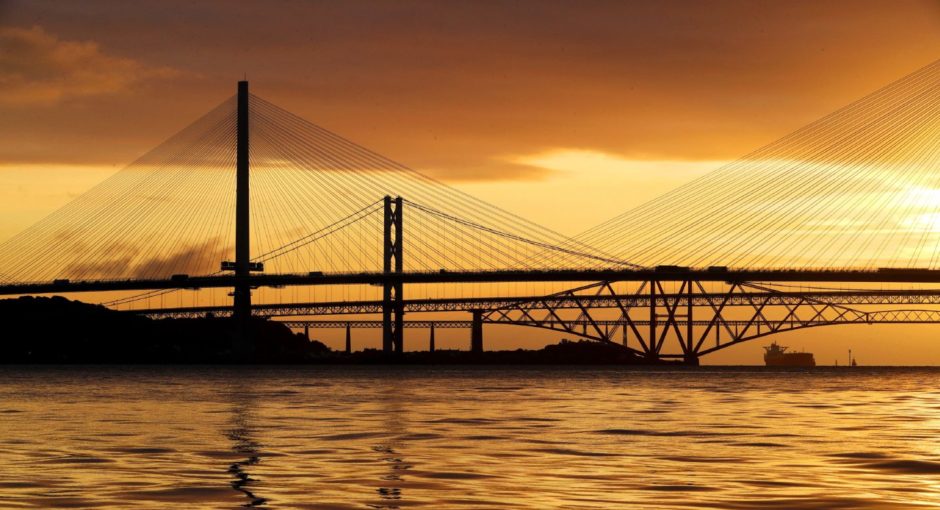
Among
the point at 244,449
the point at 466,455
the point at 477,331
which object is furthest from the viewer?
the point at 477,331

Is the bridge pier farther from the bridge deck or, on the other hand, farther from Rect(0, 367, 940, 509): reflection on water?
Rect(0, 367, 940, 509): reflection on water

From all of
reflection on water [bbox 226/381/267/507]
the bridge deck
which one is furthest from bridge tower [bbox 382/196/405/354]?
reflection on water [bbox 226/381/267/507]

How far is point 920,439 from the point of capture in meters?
29.2

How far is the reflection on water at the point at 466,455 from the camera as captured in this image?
60.3ft

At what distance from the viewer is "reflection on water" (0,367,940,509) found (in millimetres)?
18375

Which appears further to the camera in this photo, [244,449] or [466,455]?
[244,449]

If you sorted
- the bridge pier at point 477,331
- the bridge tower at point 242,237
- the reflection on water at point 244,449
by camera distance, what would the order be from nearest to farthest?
1. the reflection on water at point 244,449
2. the bridge tower at point 242,237
3. the bridge pier at point 477,331

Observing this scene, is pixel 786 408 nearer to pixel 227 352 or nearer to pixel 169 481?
pixel 169 481

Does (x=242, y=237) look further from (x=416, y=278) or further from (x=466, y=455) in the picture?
(x=466, y=455)

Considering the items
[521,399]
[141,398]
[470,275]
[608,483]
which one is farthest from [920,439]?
[470,275]

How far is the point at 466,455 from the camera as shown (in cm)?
2464

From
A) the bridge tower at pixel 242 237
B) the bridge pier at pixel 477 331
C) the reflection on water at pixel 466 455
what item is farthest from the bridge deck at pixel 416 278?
the reflection on water at pixel 466 455

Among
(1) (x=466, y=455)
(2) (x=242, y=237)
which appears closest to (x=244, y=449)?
(1) (x=466, y=455)

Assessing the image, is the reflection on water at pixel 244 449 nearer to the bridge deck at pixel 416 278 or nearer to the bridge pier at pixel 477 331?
the bridge deck at pixel 416 278
